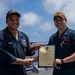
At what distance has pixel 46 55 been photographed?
528cm

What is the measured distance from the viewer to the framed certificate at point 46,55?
5.21 m

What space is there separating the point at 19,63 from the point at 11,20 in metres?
0.83

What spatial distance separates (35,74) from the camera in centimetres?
1024

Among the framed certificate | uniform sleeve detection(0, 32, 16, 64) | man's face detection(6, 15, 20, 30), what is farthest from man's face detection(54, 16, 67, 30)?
uniform sleeve detection(0, 32, 16, 64)

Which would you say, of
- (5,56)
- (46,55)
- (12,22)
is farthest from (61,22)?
(5,56)

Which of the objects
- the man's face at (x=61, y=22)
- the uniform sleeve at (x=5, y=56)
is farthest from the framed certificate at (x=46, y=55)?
the uniform sleeve at (x=5, y=56)

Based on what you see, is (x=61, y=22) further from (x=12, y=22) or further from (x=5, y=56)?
(x=5, y=56)

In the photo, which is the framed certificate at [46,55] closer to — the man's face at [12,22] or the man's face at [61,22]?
the man's face at [61,22]

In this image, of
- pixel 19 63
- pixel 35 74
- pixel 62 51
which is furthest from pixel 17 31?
pixel 35 74

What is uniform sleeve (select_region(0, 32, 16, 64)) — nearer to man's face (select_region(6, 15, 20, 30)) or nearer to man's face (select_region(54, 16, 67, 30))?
man's face (select_region(6, 15, 20, 30))

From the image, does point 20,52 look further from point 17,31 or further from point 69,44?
point 69,44

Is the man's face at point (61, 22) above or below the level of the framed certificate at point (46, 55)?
above

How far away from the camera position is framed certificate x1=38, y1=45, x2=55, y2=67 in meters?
5.21

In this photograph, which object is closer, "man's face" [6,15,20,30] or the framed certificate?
the framed certificate
